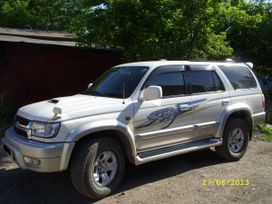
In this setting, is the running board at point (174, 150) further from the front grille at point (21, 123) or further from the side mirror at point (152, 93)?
the front grille at point (21, 123)

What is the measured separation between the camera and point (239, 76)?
706cm

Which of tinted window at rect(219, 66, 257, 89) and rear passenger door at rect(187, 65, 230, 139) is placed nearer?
rear passenger door at rect(187, 65, 230, 139)

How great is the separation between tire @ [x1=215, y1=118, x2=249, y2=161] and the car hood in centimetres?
249

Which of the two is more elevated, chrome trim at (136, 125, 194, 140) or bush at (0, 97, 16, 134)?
chrome trim at (136, 125, 194, 140)

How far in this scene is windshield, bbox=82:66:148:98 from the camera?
5623 millimetres

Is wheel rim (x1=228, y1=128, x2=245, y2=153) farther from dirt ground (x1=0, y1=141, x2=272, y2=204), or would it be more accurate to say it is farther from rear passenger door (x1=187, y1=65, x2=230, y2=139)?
rear passenger door (x1=187, y1=65, x2=230, y2=139)

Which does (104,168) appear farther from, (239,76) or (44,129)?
(239,76)

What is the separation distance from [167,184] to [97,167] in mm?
1268

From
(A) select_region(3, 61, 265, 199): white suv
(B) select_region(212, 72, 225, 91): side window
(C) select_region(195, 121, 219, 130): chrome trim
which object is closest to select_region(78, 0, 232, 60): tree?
(A) select_region(3, 61, 265, 199): white suv

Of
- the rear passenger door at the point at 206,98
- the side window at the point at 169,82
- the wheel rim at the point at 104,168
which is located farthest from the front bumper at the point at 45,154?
the rear passenger door at the point at 206,98

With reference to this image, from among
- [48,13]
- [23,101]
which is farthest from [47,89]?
[48,13]

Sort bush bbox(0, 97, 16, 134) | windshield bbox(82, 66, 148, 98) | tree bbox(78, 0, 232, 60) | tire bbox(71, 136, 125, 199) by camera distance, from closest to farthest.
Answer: tire bbox(71, 136, 125, 199)
windshield bbox(82, 66, 148, 98)
tree bbox(78, 0, 232, 60)
bush bbox(0, 97, 16, 134)

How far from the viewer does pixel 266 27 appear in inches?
539

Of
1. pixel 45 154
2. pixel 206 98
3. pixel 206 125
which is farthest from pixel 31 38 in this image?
pixel 45 154
